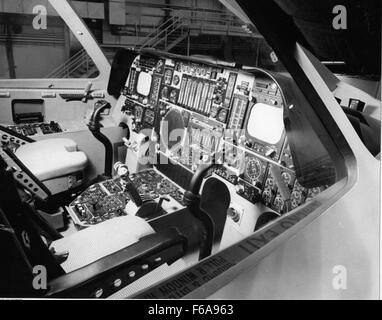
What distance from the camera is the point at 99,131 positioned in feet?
9.88

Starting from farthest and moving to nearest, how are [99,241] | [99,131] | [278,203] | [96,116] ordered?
[99,131]
[96,116]
[278,203]
[99,241]

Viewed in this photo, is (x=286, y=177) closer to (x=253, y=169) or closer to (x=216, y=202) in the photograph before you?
(x=253, y=169)

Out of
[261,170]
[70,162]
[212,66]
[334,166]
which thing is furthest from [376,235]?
[70,162]

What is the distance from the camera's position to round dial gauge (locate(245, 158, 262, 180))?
1.95 meters

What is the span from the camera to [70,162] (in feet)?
8.21

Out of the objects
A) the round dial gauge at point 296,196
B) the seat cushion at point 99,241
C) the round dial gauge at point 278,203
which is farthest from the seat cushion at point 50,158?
the round dial gauge at point 296,196

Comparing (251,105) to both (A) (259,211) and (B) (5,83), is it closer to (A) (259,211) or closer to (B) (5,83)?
(A) (259,211)

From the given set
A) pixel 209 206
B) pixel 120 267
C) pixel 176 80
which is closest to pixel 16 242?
pixel 120 267

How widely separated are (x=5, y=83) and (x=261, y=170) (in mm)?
2687

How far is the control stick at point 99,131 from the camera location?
113 inches

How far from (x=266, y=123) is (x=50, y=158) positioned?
1768 mm

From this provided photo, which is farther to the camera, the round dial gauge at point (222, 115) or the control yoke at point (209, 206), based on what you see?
the round dial gauge at point (222, 115)

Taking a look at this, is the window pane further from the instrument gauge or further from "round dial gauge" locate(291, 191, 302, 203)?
"round dial gauge" locate(291, 191, 302, 203)

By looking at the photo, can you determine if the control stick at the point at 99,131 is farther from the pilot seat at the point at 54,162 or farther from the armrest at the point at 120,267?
the armrest at the point at 120,267
